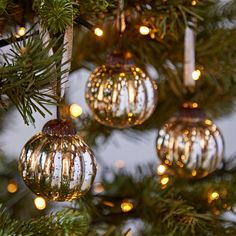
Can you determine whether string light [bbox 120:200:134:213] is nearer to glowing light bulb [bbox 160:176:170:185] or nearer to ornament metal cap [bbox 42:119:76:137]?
glowing light bulb [bbox 160:176:170:185]

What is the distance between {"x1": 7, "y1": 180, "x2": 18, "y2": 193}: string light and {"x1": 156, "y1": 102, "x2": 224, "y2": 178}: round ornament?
0.19 metres

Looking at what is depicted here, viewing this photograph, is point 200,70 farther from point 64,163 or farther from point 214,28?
point 64,163

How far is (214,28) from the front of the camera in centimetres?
74

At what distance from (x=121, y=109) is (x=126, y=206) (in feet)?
0.57

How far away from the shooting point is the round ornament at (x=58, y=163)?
50 cm

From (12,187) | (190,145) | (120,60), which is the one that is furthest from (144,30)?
(12,187)

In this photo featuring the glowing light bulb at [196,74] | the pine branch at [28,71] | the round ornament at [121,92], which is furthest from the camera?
the glowing light bulb at [196,74]

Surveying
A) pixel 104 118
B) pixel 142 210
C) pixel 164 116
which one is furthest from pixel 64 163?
pixel 164 116

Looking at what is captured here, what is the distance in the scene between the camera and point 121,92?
1.98 ft

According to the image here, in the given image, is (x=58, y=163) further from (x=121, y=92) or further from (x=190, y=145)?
(x=190, y=145)

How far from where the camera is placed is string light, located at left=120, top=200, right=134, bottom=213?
74cm

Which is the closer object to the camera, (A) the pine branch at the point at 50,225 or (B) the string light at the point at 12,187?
(A) the pine branch at the point at 50,225

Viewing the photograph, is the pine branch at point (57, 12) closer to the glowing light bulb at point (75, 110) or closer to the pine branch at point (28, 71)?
the pine branch at point (28, 71)

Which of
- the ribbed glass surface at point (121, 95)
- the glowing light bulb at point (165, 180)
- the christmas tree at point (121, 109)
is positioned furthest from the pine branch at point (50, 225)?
the glowing light bulb at point (165, 180)
